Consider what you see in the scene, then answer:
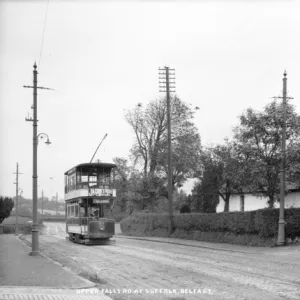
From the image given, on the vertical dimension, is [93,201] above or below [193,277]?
above

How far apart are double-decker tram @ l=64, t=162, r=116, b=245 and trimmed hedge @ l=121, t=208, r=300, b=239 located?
246 inches

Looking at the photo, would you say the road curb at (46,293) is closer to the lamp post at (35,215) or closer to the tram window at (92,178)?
the lamp post at (35,215)

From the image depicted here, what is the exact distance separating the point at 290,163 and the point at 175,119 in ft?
92.6

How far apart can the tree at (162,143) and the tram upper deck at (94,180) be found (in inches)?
758

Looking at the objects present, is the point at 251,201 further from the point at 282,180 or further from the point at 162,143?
the point at 282,180

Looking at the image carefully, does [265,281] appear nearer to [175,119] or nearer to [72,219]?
[72,219]

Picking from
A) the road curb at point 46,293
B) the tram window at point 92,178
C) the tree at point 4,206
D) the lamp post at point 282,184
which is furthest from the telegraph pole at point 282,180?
the tree at point 4,206

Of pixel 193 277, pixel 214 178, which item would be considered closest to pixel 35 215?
pixel 193 277

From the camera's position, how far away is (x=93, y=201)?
99.4 ft

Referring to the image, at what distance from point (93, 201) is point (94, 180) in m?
1.31

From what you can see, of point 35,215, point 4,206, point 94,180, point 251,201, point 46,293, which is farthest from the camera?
point 4,206

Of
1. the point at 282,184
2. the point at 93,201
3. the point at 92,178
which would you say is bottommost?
the point at 93,201

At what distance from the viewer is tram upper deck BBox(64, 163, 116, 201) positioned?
30203 mm

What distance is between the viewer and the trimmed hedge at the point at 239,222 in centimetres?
2538
